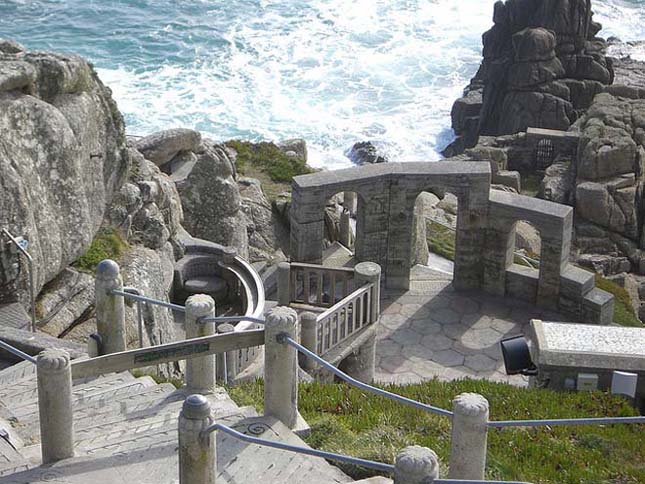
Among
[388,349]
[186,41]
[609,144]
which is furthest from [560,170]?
[186,41]

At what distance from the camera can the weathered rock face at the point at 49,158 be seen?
13.8 metres

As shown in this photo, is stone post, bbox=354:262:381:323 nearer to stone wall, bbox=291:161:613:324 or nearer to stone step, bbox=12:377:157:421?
stone wall, bbox=291:161:613:324

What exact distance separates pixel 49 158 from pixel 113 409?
549 cm

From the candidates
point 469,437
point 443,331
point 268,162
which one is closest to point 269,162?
point 268,162

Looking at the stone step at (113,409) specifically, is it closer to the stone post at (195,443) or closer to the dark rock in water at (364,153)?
the stone post at (195,443)

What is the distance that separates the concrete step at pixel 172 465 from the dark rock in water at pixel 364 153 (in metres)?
46.8

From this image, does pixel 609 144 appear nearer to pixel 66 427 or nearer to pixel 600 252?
pixel 600 252

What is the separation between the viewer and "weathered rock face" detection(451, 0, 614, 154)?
51.5 metres

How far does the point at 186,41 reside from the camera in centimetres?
7719

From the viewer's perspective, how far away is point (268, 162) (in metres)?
38.1

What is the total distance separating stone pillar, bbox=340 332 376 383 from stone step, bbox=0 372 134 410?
662 centimetres

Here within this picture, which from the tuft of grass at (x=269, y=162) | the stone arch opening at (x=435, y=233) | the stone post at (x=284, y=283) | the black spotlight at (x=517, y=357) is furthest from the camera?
the tuft of grass at (x=269, y=162)

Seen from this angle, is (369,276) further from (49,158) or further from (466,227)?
(49,158)

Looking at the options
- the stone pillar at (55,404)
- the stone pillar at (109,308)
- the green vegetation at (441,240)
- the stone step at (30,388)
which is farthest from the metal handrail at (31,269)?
the green vegetation at (441,240)
